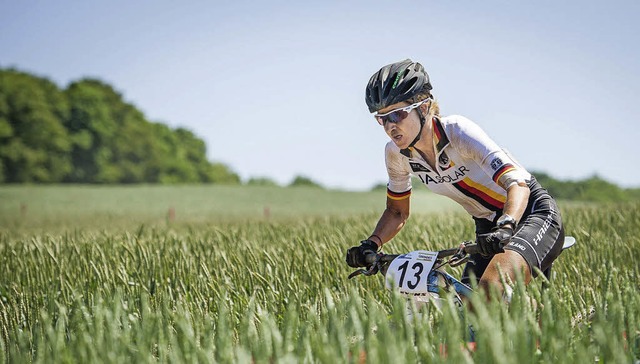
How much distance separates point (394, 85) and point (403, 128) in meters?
0.25

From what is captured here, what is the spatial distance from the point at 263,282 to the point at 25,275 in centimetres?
229

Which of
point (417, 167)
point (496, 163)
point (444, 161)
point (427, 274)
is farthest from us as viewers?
point (417, 167)

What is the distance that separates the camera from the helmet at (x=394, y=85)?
4.00 m

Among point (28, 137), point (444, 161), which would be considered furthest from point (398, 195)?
point (28, 137)

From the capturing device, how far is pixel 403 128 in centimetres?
407

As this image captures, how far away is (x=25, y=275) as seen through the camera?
19.6 feet

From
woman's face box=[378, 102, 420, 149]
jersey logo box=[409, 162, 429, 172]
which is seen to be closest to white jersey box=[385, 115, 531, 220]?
jersey logo box=[409, 162, 429, 172]

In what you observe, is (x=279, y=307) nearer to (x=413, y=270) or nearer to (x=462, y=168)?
(x=413, y=270)

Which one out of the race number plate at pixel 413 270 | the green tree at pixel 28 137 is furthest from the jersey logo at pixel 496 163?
the green tree at pixel 28 137

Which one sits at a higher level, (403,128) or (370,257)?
(403,128)

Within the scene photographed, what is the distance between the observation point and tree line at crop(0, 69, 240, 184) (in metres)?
58.8

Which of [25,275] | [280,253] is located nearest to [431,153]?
[280,253]

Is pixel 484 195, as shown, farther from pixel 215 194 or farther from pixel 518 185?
pixel 215 194

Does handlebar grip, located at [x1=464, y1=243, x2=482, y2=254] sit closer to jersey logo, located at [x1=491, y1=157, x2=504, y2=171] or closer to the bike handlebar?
the bike handlebar
